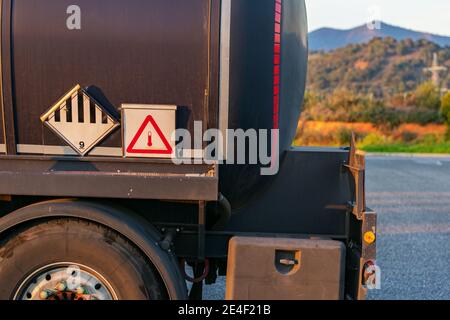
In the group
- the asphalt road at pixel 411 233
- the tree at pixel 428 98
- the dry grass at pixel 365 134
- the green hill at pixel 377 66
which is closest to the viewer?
the asphalt road at pixel 411 233

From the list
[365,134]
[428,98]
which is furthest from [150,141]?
[428,98]

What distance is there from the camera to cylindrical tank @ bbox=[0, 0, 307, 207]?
2.44 m

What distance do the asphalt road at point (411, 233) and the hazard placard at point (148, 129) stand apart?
2.22 m

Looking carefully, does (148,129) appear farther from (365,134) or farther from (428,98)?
(428,98)

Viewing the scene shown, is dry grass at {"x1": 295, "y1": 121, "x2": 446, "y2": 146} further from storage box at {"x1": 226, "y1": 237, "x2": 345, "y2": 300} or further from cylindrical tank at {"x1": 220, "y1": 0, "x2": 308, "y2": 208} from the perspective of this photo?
storage box at {"x1": 226, "y1": 237, "x2": 345, "y2": 300}

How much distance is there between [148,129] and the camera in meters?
2.50

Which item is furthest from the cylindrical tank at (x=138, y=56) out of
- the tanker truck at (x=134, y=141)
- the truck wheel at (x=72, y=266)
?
the truck wheel at (x=72, y=266)

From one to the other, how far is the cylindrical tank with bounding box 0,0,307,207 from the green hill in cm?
4876

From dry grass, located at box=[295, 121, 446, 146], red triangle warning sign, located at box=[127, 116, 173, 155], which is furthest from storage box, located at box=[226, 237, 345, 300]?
A: dry grass, located at box=[295, 121, 446, 146]

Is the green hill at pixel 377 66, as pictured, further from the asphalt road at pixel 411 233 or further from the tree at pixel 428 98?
the asphalt road at pixel 411 233

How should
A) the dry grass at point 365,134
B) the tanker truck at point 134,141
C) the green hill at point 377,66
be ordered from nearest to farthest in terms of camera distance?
the tanker truck at point 134,141, the dry grass at point 365,134, the green hill at point 377,66

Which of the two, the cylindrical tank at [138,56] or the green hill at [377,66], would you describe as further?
the green hill at [377,66]

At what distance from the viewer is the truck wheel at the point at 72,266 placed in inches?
95.7

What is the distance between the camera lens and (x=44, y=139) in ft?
8.33
